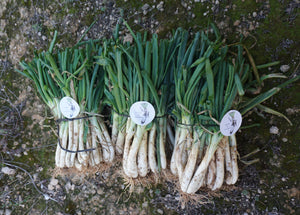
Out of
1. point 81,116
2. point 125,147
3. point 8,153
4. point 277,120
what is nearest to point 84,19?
point 81,116

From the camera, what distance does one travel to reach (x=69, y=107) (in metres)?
1.34

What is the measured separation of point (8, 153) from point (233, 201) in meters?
2.02

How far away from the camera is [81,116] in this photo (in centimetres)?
138

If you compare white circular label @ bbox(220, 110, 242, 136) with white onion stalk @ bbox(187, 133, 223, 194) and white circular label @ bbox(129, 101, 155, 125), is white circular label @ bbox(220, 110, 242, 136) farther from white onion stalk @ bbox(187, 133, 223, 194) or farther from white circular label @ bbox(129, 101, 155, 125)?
white circular label @ bbox(129, 101, 155, 125)

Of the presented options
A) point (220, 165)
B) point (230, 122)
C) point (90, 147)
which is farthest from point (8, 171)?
point (230, 122)

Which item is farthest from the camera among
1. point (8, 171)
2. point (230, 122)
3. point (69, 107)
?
point (8, 171)

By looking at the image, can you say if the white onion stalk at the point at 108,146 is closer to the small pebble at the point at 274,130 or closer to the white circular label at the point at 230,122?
the white circular label at the point at 230,122

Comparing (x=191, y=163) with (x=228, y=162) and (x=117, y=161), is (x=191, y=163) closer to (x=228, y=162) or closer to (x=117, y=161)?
(x=228, y=162)

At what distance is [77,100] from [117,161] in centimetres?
49

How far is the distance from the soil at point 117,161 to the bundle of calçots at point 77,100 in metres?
0.15

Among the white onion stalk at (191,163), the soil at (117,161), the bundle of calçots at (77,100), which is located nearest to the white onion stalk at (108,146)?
the bundle of calçots at (77,100)

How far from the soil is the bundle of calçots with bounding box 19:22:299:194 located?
0.17m

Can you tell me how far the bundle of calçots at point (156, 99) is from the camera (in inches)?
45.5

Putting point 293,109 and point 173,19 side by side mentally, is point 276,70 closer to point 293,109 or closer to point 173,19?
point 293,109
